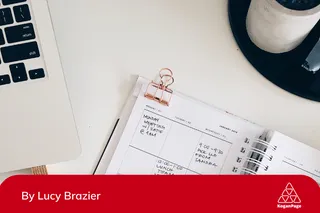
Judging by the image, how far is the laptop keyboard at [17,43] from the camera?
0.59 m

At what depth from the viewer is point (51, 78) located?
Result: 2.03 feet

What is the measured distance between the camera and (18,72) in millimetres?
606

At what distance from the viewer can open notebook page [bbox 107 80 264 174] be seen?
68cm

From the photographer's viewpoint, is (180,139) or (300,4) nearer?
(300,4)

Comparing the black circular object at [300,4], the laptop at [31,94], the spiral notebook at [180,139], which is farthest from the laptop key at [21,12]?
the black circular object at [300,4]

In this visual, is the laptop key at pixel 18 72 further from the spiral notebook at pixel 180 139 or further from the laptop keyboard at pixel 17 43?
the spiral notebook at pixel 180 139

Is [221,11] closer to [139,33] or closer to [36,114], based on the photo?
[139,33]

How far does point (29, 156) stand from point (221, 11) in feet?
0.95

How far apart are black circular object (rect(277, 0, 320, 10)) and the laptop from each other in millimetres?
251
